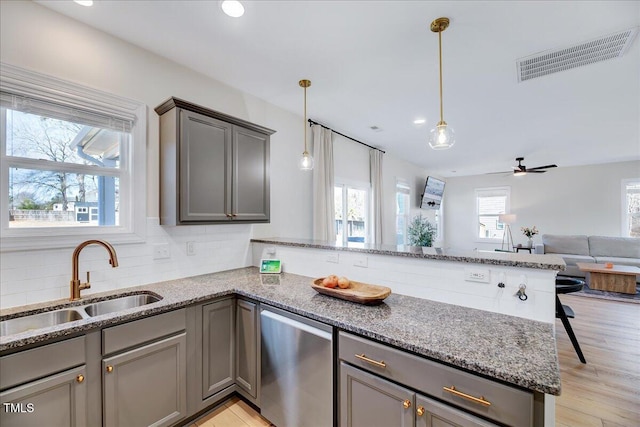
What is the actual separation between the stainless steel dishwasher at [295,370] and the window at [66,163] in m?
1.37

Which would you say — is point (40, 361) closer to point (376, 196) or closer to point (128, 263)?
point (128, 263)

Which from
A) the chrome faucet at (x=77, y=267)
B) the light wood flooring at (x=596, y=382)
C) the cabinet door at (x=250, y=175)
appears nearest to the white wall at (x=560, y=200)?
the light wood flooring at (x=596, y=382)

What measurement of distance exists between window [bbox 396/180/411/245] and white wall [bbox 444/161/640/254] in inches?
118

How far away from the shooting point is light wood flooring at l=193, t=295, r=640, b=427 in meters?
2.01

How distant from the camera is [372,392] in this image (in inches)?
53.9

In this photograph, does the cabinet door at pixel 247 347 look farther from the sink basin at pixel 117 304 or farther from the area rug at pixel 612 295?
the area rug at pixel 612 295

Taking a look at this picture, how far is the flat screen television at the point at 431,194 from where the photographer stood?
7.36 meters

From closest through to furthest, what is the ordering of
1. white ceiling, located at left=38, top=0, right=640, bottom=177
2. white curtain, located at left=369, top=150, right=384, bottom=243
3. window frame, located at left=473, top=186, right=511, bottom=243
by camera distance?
white ceiling, located at left=38, top=0, right=640, bottom=177
white curtain, located at left=369, top=150, right=384, bottom=243
window frame, located at left=473, top=186, right=511, bottom=243

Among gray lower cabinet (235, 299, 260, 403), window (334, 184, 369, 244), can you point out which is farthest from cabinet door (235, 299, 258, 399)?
window (334, 184, 369, 244)

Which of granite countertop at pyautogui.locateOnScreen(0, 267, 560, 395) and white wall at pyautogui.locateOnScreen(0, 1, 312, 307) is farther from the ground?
white wall at pyautogui.locateOnScreen(0, 1, 312, 307)

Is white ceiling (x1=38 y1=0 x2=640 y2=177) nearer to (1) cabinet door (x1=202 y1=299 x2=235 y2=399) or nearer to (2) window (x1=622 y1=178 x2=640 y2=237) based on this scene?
(1) cabinet door (x1=202 y1=299 x2=235 y2=399)

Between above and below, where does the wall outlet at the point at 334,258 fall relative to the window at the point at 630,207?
below

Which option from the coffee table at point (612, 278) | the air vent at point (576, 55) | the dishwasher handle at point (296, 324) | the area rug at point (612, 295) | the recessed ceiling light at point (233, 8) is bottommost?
the area rug at point (612, 295)

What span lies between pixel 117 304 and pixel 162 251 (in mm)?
499
